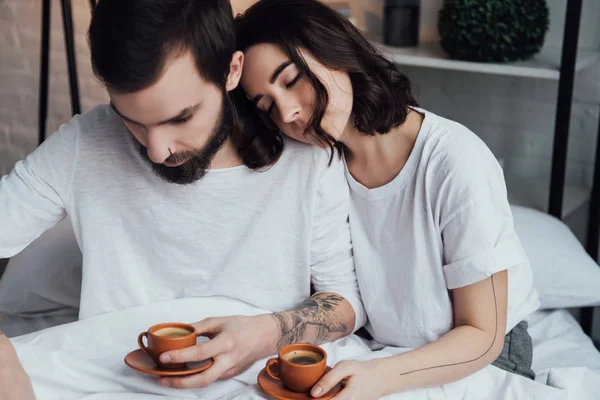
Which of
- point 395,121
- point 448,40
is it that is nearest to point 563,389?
point 395,121

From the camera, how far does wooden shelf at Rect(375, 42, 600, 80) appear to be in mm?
2143

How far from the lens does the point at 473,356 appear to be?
1.40 m

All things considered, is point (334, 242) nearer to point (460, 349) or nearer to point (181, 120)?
point (460, 349)

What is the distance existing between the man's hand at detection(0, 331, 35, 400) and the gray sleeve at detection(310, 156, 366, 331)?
2.09ft

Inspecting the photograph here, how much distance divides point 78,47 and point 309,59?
2.31 meters

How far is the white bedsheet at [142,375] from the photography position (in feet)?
4.24

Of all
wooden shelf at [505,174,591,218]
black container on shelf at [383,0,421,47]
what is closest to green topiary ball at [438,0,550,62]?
black container on shelf at [383,0,421,47]

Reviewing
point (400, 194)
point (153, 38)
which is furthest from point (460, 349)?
point (153, 38)

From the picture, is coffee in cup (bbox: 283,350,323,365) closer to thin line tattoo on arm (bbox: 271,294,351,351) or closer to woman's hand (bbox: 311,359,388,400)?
woman's hand (bbox: 311,359,388,400)

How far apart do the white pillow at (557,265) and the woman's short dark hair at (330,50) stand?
27.9 inches

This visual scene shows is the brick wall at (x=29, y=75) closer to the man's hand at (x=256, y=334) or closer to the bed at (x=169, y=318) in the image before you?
the bed at (x=169, y=318)

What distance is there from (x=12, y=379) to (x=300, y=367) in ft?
1.60

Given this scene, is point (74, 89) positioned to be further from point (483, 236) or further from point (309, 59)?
point (483, 236)

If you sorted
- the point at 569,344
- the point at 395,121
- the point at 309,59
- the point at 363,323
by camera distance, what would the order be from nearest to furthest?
the point at 309,59, the point at 395,121, the point at 363,323, the point at 569,344
